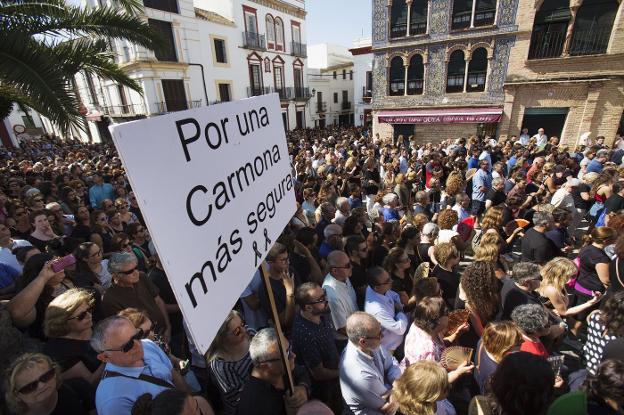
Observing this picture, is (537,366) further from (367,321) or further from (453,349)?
(367,321)

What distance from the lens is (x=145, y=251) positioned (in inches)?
176

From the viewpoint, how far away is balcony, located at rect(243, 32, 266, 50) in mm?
25094

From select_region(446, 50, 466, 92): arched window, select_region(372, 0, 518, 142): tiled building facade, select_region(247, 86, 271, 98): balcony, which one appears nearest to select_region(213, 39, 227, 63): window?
select_region(247, 86, 271, 98): balcony

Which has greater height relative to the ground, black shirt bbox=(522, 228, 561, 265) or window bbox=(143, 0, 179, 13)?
window bbox=(143, 0, 179, 13)

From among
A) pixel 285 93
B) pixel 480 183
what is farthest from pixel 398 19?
pixel 480 183

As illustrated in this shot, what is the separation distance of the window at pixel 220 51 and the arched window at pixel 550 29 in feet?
63.6

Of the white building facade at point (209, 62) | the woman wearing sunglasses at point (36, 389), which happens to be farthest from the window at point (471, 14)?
the woman wearing sunglasses at point (36, 389)

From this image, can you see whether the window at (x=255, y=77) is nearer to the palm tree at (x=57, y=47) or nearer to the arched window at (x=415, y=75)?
the arched window at (x=415, y=75)

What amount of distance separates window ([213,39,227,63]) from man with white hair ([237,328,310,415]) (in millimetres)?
25577

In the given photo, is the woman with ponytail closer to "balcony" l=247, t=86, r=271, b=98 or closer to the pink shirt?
the pink shirt

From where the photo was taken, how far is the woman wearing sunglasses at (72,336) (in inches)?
84.4

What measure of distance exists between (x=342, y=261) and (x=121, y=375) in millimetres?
1873

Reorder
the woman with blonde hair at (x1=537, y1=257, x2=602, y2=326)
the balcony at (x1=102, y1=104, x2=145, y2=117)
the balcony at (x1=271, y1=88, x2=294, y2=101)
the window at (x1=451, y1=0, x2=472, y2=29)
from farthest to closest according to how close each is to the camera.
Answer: the balcony at (x1=271, y1=88, x2=294, y2=101)
the balcony at (x1=102, y1=104, x2=145, y2=117)
the window at (x1=451, y1=0, x2=472, y2=29)
the woman with blonde hair at (x1=537, y1=257, x2=602, y2=326)

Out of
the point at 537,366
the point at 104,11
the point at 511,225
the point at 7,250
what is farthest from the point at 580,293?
the point at 104,11
